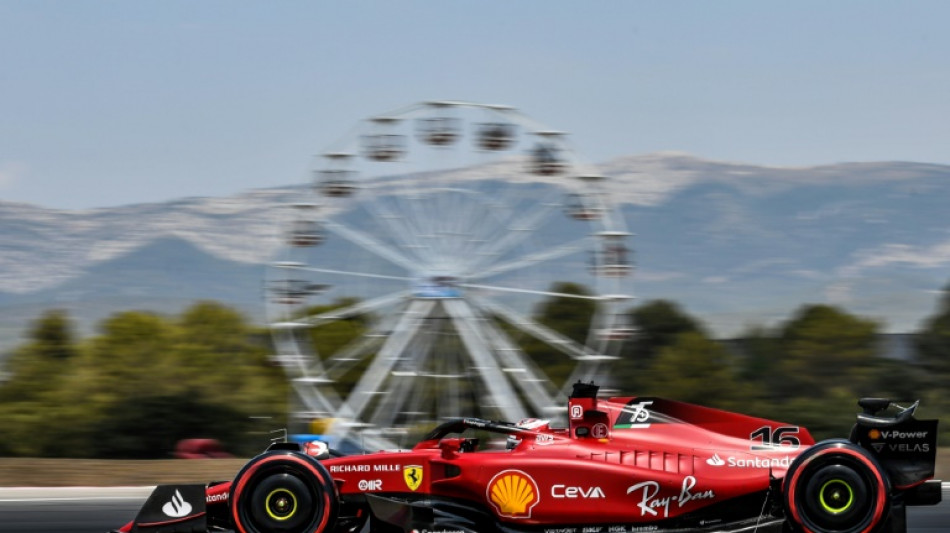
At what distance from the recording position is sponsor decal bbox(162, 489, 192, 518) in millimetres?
9641

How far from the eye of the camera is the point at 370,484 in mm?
9680

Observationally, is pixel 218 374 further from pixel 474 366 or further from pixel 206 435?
pixel 474 366

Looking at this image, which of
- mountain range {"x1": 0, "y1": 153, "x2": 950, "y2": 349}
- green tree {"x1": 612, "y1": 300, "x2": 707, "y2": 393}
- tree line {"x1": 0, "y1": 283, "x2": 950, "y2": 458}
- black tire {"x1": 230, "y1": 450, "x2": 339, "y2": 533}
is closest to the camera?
black tire {"x1": 230, "y1": 450, "x2": 339, "y2": 533}

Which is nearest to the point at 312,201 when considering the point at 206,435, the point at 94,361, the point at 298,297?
the point at 298,297

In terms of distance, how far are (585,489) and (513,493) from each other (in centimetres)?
53

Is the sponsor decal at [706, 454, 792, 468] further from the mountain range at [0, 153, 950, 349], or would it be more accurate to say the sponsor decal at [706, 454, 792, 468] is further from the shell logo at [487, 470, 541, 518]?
the mountain range at [0, 153, 950, 349]

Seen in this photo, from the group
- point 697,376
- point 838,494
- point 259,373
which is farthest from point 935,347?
point 838,494

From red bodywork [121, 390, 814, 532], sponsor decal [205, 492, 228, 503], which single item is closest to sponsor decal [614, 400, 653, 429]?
red bodywork [121, 390, 814, 532]

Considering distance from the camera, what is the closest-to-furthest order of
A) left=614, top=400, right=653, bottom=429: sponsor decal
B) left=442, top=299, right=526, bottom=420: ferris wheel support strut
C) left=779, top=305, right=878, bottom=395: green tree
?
left=614, top=400, right=653, bottom=429: sponsor decal
left=442, top=299, right=526, bottom=420: ferris wheel support strut
left=779, top=305, right=878, bottom=395: green tree

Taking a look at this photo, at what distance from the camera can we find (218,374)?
32688mm

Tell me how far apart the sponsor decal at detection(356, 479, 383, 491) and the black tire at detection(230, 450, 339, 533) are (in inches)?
A: 9.9

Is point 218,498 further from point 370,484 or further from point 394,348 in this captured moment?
point 394,348

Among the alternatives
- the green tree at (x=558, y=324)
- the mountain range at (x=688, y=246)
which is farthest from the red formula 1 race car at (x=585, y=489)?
the mountain range at (x=688, y=246)

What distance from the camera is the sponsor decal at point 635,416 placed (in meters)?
10.1
